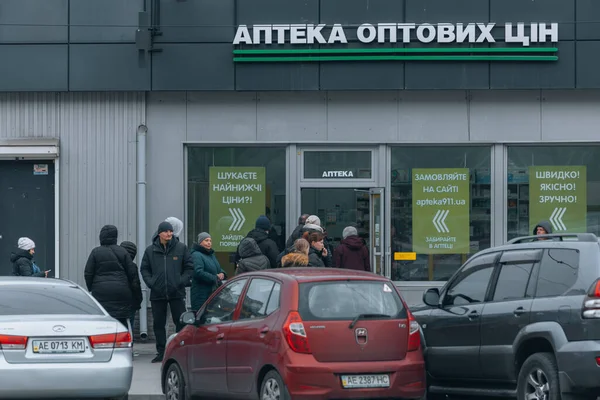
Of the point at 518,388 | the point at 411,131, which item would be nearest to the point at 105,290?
the point at 411,131

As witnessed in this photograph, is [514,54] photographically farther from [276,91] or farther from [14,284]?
[14,284]

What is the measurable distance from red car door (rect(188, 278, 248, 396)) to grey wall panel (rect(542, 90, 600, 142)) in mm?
7652

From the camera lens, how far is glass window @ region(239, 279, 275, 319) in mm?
9547

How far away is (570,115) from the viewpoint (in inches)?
637

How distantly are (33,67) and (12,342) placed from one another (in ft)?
26.5

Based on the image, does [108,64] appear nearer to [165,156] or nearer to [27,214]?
[165,156]

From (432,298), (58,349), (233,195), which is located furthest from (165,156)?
(58,349)

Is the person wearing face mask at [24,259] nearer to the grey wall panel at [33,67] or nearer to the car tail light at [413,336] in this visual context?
the grey wall panel at [33,67]

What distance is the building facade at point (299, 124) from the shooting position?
15.9m

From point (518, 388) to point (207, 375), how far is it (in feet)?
9.97

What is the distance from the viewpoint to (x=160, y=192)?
16234mm

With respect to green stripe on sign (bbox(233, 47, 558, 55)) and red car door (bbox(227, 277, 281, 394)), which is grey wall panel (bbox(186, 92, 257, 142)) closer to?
green stripe on sign (bbox(233, 47, 558, 55))

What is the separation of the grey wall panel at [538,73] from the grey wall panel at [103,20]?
5.63 m

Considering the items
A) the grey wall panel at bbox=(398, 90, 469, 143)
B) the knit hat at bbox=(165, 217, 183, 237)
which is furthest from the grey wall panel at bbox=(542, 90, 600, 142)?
the knit hat at bbox=(165, 217, 183, 237)
